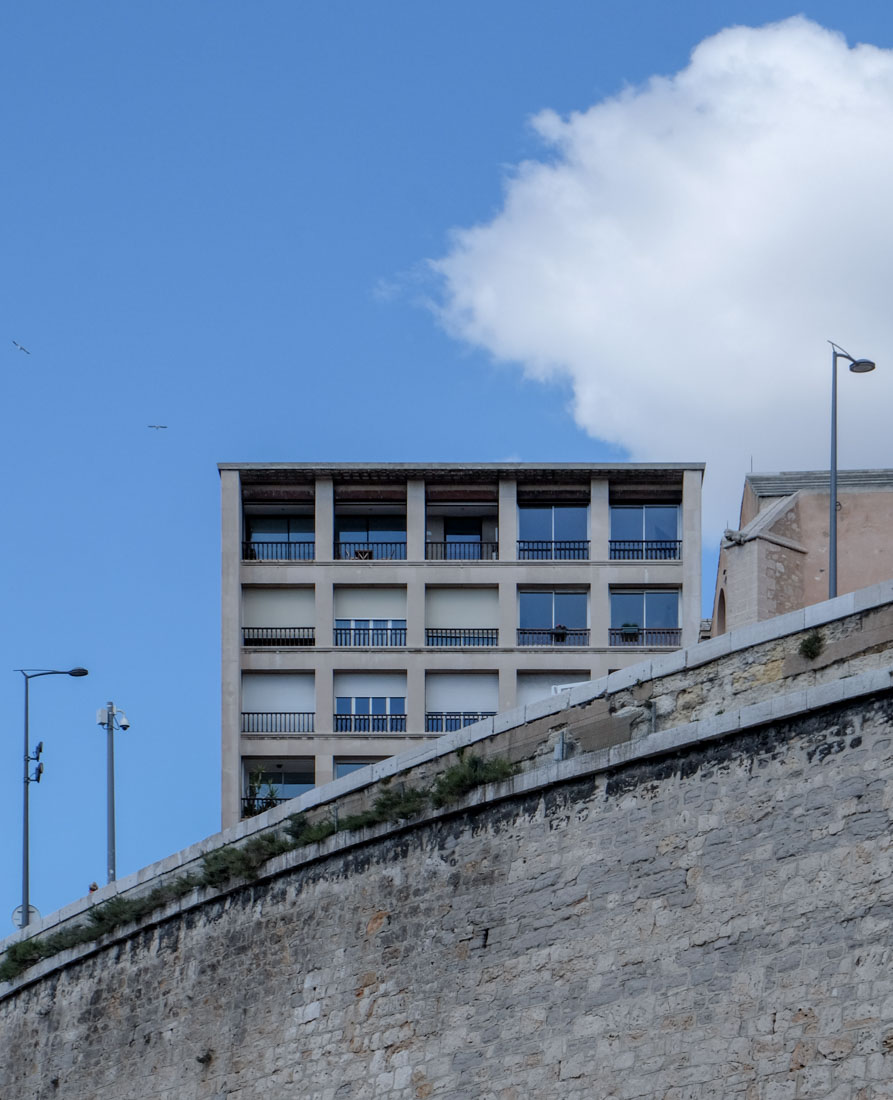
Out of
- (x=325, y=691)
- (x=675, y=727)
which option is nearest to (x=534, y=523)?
(x=325, y=691)

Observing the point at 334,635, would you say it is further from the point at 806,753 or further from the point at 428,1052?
the point at 806,753

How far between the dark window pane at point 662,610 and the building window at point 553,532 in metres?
1.90

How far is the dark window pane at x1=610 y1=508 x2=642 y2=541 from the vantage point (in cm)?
4612

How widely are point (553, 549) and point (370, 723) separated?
5880mm

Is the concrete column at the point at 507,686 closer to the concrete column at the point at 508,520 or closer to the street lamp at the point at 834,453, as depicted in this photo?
the concrete column at the point at 508,520

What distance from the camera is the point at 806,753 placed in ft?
44.2

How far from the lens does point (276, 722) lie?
45.2 metres

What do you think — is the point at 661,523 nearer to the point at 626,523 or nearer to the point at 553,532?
the point at 626,523

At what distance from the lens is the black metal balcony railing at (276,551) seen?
4609 cm

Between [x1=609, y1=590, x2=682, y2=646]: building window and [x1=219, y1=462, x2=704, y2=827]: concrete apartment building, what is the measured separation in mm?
39

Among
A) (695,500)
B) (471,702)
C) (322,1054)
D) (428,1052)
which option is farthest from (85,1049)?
(695,500)

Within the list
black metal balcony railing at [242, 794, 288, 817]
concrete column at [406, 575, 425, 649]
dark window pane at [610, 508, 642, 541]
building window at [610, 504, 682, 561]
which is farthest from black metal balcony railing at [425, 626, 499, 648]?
black metal balcony railing at [242, 794, 288, 817]

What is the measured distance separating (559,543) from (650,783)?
31.4m

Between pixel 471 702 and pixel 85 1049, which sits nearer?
pixel 85 1049
